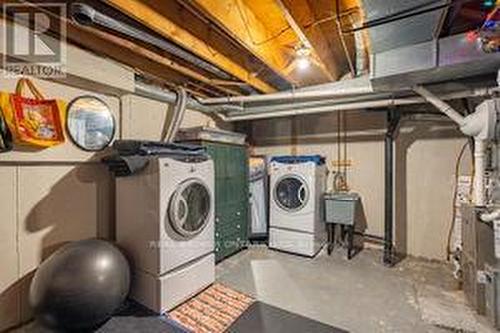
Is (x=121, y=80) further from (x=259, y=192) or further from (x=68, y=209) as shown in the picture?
(x=259, y=192)

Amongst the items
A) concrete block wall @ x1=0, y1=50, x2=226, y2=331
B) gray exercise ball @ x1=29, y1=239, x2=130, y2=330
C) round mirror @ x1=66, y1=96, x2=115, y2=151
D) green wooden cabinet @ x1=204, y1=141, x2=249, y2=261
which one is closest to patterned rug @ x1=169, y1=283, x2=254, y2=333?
gray exercise ball @ x1=29, y1=239, x2=130, y2=330

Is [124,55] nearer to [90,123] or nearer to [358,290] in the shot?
[90,123]

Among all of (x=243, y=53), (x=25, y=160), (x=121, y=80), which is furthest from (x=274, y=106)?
(x=25, y=160)

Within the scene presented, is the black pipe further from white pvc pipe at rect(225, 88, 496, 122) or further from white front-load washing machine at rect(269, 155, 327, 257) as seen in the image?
white front-load washing machine at rect(269, 155, 327, 257)

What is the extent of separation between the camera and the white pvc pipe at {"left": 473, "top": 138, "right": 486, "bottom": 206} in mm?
2404

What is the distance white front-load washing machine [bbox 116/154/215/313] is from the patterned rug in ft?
0.28

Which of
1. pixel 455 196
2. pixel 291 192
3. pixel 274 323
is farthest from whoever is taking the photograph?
pixel 291 192

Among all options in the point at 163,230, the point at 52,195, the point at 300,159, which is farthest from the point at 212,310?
the point at 300,159

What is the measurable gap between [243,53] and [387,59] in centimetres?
140

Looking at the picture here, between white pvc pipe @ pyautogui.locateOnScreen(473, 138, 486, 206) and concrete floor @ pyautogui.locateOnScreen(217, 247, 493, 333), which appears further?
white pvc pipe @ pyautogui.locateOnScreen(473, 138, 486, 206)

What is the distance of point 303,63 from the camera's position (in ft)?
9.87

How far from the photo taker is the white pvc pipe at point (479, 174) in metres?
2.40

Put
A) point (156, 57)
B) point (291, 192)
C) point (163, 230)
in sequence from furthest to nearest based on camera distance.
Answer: point (291, 192), point (156, 57), point (163, 230)

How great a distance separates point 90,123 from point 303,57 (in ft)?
7.29
